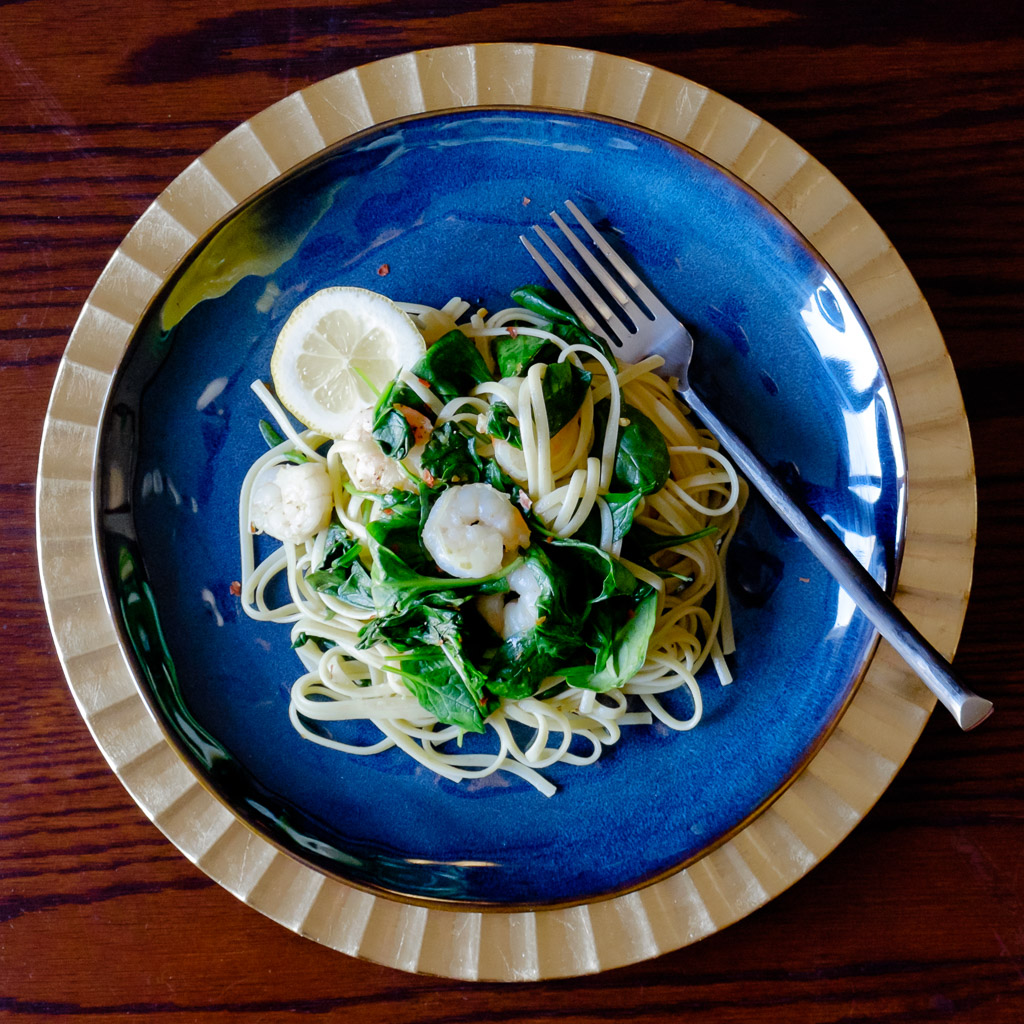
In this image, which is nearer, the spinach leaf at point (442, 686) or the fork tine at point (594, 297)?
the spinach leaf at point (442, 686)

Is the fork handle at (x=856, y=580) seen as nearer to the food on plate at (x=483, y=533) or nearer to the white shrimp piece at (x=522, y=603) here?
the food on plate at (x=483, y=533)

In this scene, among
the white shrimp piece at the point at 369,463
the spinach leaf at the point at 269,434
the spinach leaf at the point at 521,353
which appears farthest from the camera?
the spinach leaf at the point at 269,434

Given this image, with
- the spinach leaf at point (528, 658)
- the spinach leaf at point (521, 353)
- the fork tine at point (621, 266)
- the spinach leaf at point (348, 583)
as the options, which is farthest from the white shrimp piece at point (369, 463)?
the fork tine at point (621, 266)

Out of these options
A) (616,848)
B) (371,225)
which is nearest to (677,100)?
(371,225)

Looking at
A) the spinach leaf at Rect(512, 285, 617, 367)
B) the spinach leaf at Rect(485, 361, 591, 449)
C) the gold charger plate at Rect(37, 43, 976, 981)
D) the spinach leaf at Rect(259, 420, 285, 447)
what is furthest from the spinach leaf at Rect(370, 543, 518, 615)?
the gold charger plate at Rect(37, 43, 976, 981)

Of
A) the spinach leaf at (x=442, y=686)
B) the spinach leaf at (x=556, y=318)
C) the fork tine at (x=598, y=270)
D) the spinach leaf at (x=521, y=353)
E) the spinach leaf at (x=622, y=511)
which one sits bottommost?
the spinach leaf at (x=442, y=686)

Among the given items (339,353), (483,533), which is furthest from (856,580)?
(339,353)

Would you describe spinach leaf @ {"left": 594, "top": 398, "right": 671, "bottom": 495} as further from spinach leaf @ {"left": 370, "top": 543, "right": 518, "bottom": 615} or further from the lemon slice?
the lemon slice

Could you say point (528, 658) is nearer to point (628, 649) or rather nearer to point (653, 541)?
point (628, 649)
